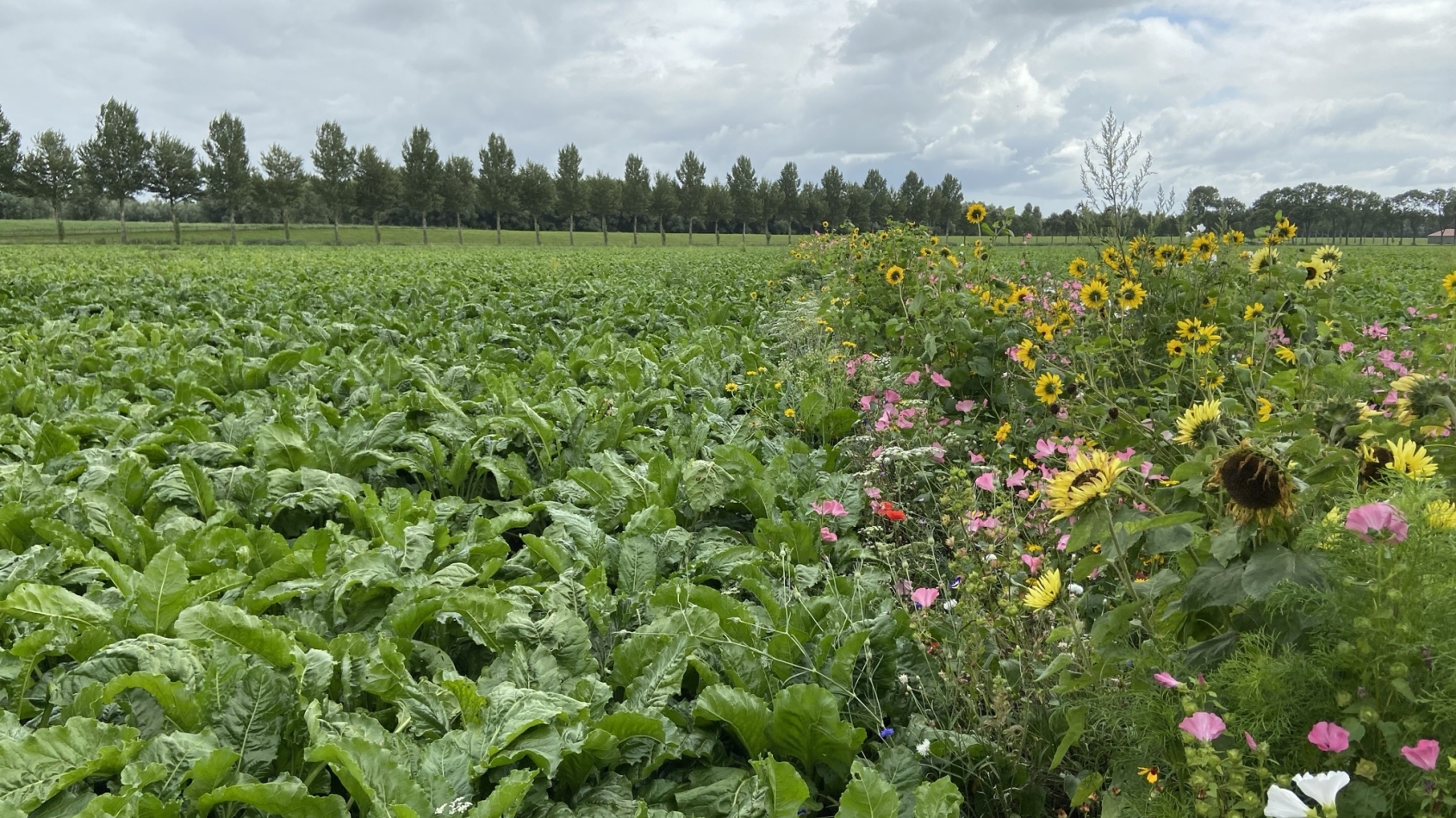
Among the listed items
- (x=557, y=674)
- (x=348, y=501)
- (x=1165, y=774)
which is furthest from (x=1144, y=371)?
(x=348, y=501)

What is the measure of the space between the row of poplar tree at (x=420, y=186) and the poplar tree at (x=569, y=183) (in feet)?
0.36

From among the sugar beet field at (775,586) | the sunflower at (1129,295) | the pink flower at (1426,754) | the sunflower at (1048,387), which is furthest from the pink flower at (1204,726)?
the sunflower at (1129,295)

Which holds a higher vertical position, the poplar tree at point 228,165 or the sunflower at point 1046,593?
the poplar tree at point 228,165

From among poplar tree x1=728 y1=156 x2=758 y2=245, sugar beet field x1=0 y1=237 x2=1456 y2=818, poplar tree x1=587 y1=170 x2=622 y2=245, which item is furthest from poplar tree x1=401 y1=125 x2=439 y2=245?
sugar beet field x1=0 y1=237 x2=1456 y2=818

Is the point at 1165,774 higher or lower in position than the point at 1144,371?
lower

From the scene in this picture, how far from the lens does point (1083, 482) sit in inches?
55.3

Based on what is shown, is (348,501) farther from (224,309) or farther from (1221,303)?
(224,309)

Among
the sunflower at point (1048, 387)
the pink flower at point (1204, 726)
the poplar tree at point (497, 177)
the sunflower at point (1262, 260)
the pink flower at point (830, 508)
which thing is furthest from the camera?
the poplar tree at point (497, 177)

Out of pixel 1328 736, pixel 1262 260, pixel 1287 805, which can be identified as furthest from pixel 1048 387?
pixel 1287 805

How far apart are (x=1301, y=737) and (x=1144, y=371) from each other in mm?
3165

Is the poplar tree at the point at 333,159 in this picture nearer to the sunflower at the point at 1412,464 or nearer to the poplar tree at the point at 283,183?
the poplar tree at the point at 283,183

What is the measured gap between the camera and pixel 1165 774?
1.40 m

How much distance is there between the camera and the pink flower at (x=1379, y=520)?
1062 millimetres

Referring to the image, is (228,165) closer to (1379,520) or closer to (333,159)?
(333,159)
